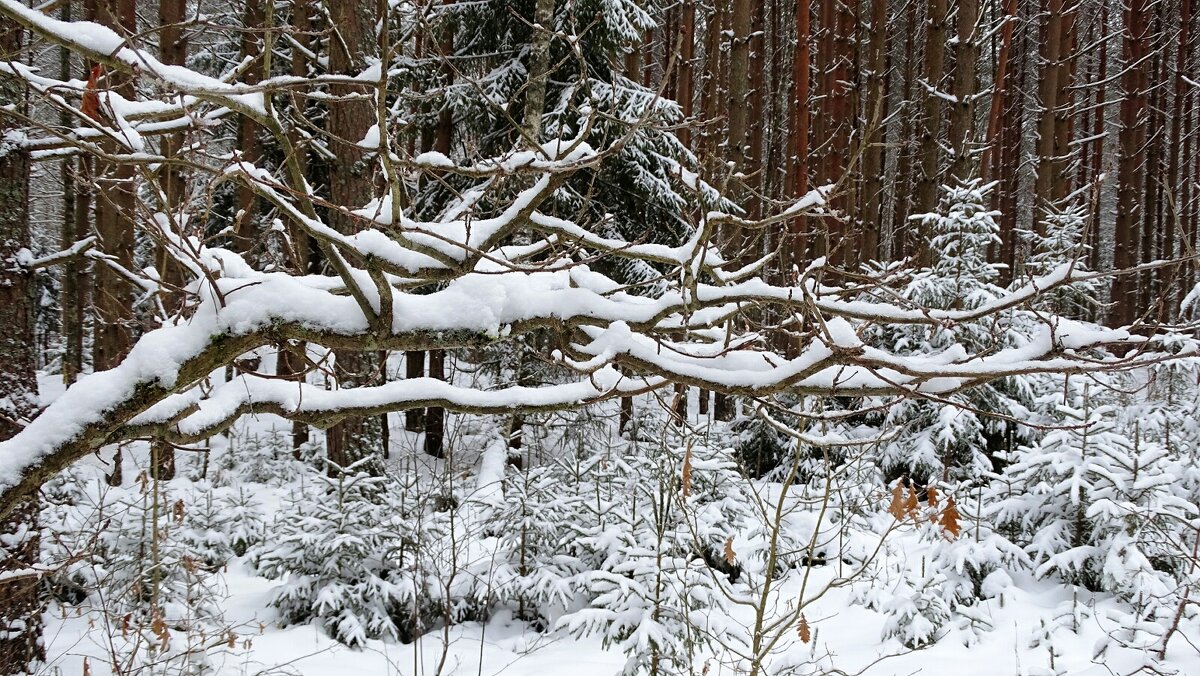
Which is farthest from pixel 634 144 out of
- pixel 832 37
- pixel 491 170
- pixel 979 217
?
pixel 832 37

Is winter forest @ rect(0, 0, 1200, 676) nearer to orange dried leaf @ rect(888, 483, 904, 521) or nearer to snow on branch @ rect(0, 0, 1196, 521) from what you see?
snow on branch @ rect(0, 0, 1196, 521)

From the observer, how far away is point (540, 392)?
2.10 meters

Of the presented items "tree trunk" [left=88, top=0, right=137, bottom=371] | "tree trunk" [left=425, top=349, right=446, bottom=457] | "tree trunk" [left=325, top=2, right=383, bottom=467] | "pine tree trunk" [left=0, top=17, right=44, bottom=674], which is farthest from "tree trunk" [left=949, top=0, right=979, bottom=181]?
"tree trunk" [left=88, top=0, right=137, bottom=371]

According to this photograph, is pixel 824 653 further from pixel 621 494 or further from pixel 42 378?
pixel 42 378

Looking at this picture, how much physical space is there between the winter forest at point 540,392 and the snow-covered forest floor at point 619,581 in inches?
1.6

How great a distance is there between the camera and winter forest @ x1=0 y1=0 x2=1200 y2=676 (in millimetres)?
1889

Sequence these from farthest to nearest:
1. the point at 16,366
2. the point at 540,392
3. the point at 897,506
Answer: the point at 16,366
the point at 897,506
the point at 540,392

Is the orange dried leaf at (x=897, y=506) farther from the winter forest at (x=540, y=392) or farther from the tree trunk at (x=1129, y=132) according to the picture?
the tree trunk at (x=1129, y=132)

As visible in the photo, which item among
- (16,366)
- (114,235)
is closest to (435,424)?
(114,235)

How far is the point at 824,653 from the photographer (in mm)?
4555

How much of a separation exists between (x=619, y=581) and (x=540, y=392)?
2.25m

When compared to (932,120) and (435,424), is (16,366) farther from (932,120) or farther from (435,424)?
(932,120)

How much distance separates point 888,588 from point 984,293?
3.46 metres

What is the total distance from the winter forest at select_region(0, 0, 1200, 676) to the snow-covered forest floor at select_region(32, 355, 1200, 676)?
0.13 ft
